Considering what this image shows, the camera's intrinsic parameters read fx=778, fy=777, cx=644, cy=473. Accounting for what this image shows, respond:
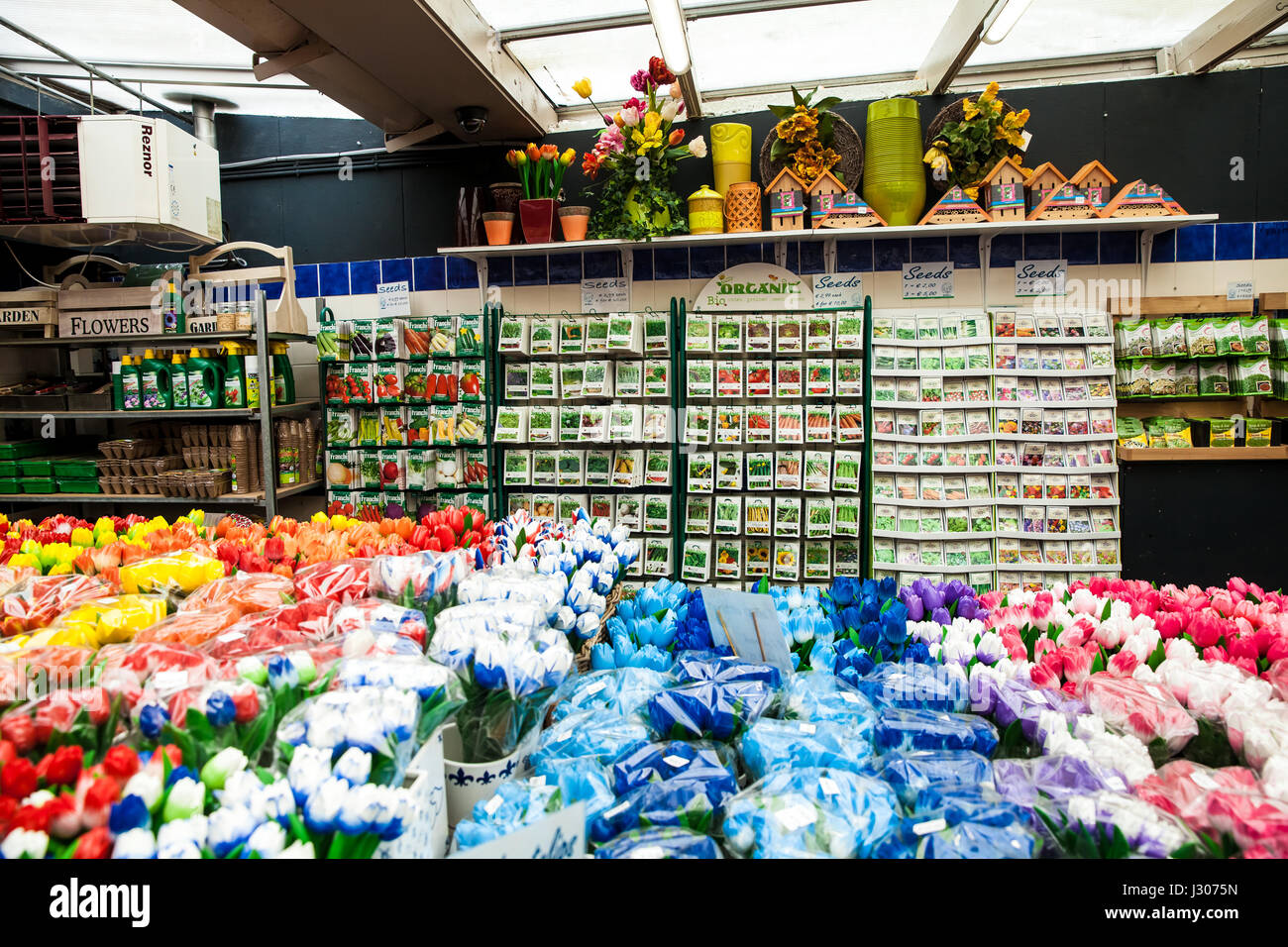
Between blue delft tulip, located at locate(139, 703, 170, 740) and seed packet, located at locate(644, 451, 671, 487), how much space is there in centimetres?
370

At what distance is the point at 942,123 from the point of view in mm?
4434

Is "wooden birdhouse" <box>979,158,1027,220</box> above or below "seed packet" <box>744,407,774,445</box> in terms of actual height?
above

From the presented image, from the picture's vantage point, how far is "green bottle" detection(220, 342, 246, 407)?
15.2 feet

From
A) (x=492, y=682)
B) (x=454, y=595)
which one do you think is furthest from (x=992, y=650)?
(x=454, y=595)

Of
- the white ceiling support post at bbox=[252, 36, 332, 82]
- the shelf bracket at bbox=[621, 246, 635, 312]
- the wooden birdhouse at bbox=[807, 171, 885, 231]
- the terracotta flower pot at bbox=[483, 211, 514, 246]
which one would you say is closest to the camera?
the white ceiling support post at bbox=[252, 36, 332, 82]

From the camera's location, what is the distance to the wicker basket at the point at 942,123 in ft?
14.3

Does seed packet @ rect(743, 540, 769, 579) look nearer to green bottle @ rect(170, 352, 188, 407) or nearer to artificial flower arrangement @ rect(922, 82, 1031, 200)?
artificial flower arrangement @ rect(922, 82, 1031, 200)

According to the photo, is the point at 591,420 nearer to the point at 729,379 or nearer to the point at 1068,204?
the point at 729,379

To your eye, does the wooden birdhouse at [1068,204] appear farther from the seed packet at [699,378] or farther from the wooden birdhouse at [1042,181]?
the seed packet at [699,378]

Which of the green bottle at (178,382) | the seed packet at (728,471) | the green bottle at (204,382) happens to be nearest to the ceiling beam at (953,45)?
the seed packet at (728,471)

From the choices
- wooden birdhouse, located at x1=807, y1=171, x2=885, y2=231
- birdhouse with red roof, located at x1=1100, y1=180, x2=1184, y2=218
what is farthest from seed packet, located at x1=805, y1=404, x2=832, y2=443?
birdhouse with red roof, located at x1=1100, y1=180, x2=1184, y2=218

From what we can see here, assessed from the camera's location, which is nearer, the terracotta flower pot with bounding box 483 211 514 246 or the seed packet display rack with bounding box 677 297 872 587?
the seed packet display rack with bounding box 677 297 872 587

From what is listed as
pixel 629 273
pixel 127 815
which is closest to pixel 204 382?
pixel 629 273
